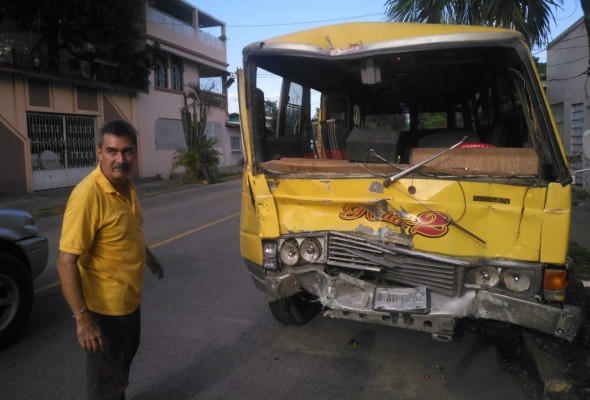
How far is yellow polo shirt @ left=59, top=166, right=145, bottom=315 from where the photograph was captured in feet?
8.01

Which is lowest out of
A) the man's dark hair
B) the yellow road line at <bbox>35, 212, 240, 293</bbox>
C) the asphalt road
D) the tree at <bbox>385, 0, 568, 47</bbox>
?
the asphalt road

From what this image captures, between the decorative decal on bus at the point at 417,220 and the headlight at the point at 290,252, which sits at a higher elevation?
the decorative decal on bus at the point at 417,220

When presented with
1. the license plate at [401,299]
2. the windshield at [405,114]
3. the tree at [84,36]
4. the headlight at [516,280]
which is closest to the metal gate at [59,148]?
the tree at [84,36]

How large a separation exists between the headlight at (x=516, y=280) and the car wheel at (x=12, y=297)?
12.3 ft

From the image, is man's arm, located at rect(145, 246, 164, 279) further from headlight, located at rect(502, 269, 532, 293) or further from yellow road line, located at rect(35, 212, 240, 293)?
yellow road line, located at rect(35, 212, 240, 293)

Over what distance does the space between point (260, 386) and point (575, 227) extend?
731 cm

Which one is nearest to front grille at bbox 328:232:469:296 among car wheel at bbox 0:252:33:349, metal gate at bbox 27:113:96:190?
car wheel at bbox 0:252:33:349

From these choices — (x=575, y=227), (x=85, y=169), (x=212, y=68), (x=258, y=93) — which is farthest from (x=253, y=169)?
(x=212, y=68)

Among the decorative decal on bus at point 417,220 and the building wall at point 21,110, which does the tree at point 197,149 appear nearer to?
the building wall at point 21,110

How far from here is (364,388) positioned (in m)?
3.47

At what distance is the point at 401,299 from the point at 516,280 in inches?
27.7

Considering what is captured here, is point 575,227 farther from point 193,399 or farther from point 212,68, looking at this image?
point 212,68

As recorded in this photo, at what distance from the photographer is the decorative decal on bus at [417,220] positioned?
321cm

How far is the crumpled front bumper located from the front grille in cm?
9
